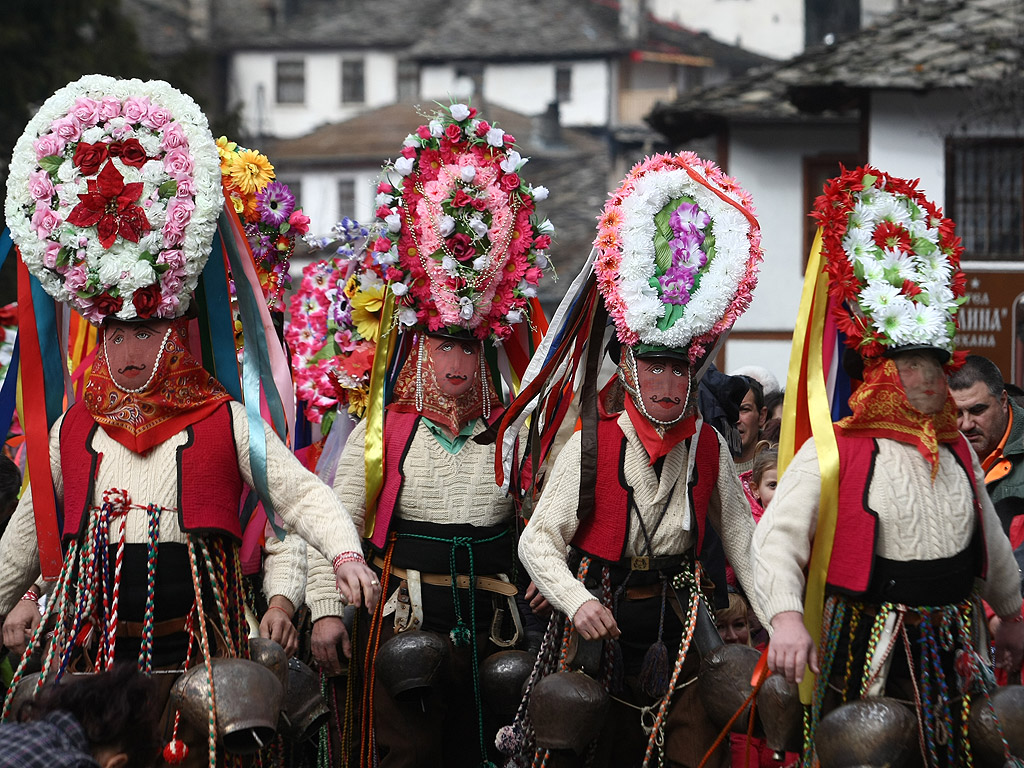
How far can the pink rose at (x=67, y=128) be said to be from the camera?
4.86 metres

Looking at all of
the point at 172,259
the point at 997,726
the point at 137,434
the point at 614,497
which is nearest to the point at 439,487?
the point at 614,497

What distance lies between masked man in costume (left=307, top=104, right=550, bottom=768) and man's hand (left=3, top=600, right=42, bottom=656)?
1149 mm

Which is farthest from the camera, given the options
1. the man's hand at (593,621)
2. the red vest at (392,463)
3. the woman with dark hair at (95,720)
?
the red vest at (392,463)

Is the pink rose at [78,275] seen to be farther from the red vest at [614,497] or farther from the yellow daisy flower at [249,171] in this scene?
the yellow daisy flower at [249,171]

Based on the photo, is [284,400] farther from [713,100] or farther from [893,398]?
[713,100]

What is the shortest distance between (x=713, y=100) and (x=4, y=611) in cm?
1724

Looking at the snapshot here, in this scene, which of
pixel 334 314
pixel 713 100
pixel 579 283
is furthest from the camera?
pixel 713 100

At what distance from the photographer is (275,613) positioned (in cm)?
506

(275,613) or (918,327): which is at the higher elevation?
(918,327)

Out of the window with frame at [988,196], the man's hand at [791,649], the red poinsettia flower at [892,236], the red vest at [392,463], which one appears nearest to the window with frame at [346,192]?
the window with frame at [988,196]

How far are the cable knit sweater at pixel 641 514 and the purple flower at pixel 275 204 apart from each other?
2.55 metres

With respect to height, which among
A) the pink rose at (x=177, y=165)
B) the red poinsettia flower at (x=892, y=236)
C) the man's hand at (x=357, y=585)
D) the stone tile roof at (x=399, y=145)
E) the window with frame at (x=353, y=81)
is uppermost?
the window with frame at (x=353, y=81)

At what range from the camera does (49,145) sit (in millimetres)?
4852

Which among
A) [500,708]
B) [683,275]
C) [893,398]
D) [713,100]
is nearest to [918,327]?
[893,398]
